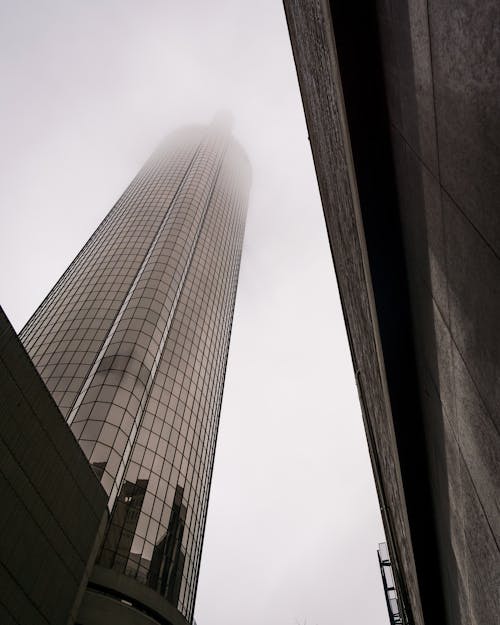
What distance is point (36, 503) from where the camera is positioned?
19.0 m

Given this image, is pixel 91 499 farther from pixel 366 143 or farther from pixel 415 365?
pixel 366 143

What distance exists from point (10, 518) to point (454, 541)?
1589 cm

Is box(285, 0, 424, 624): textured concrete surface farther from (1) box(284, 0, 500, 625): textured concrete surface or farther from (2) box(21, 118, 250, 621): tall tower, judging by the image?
(2) box(21, 118, 250, 621): tall tower

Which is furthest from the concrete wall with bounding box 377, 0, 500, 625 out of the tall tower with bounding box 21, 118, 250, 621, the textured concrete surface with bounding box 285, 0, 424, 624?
the tall tower with bounding box 21, 118, 250, 621

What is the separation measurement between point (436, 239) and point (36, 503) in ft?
65.3

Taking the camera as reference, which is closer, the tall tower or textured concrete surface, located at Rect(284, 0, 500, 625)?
textured concrete surface, located at Rect(284, 0, 500, 625)

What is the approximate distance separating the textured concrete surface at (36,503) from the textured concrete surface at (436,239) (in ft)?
47.1

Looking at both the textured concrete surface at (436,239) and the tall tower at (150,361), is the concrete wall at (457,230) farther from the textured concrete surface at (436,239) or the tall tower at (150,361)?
the tall tower at (150,361)

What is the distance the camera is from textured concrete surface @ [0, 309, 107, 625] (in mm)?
16891

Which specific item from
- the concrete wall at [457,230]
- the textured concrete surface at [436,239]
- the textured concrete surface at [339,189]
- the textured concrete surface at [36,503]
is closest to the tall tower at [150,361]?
the textured concrete surface at [36,503]

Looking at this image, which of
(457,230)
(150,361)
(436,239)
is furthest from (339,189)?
(150,361)

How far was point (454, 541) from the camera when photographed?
9.28m

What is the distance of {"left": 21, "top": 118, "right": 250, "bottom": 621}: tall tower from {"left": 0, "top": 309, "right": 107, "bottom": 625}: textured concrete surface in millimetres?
11316

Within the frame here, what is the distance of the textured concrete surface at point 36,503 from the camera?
16.9 m
